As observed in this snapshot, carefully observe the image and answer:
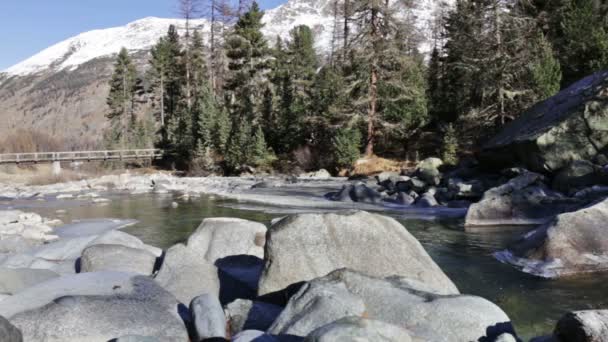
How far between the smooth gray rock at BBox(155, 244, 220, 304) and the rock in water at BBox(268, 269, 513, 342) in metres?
1.91

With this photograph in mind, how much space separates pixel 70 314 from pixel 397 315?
306 centimetres

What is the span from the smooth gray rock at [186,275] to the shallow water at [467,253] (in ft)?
11.4

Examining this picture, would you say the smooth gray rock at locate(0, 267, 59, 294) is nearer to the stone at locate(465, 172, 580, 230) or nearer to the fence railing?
the stone at locate(465, 172, 580, 230)

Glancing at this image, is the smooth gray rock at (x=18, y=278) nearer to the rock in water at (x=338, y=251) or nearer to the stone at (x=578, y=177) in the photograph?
the rock in water at (x=338, y=251)

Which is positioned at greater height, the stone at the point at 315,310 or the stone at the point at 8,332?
the stone at the point at 315,310

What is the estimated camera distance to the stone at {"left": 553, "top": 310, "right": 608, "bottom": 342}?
160 inches

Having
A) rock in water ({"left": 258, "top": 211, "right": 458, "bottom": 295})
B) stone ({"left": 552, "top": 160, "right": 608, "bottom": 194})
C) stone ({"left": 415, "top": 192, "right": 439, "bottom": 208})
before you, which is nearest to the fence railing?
stone ({"left": 415, "top": 192, "right": 439, "bottom": 208})

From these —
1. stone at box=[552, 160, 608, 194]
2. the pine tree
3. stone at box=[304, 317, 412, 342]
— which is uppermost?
the pine tree

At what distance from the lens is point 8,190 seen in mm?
26469

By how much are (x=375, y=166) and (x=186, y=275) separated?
793 inches

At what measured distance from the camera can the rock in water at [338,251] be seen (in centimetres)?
555

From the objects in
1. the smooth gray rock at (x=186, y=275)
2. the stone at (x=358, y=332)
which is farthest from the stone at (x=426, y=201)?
the stone at (x=358, y=332)

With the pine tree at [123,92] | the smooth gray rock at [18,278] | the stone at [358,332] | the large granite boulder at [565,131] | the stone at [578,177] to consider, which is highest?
the pine tree at [123,92]

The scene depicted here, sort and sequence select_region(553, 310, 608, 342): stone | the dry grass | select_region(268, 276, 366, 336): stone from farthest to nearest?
the dry grass
select_region(268, 276, 366, 336): stone
select_region(553, 310, 608, 342): stone
